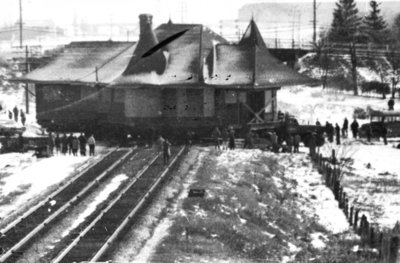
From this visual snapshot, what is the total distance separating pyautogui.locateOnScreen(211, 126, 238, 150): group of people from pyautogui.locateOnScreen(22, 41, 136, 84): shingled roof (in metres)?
9.29

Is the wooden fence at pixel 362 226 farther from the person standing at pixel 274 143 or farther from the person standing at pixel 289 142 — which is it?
the person standing at pixel 274 143

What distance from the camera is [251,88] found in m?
34.9

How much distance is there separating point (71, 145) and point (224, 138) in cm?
841

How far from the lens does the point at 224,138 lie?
34.2 meters

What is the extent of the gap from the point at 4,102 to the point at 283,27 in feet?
251

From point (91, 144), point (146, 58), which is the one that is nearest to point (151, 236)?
point (91, 144)

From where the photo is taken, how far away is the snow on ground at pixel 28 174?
73.0ft

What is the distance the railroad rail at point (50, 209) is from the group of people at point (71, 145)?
2.24m

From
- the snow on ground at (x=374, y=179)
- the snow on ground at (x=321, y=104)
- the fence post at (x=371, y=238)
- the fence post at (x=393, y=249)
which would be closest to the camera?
the fence post at (x=393, y=249)

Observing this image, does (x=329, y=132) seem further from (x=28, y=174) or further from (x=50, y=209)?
(x=50, y=209)

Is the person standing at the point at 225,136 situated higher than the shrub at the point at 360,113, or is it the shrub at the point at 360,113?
the shrub at the point at 360,113

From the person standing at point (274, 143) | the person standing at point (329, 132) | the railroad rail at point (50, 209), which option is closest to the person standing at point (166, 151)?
the railroad rail at point (50, 209)

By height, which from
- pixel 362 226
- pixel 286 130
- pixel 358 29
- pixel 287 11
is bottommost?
pixel 362 226

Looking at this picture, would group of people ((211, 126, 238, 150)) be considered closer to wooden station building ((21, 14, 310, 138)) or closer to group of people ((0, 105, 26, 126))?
wooden station building ((21, 14, 310, 138))
